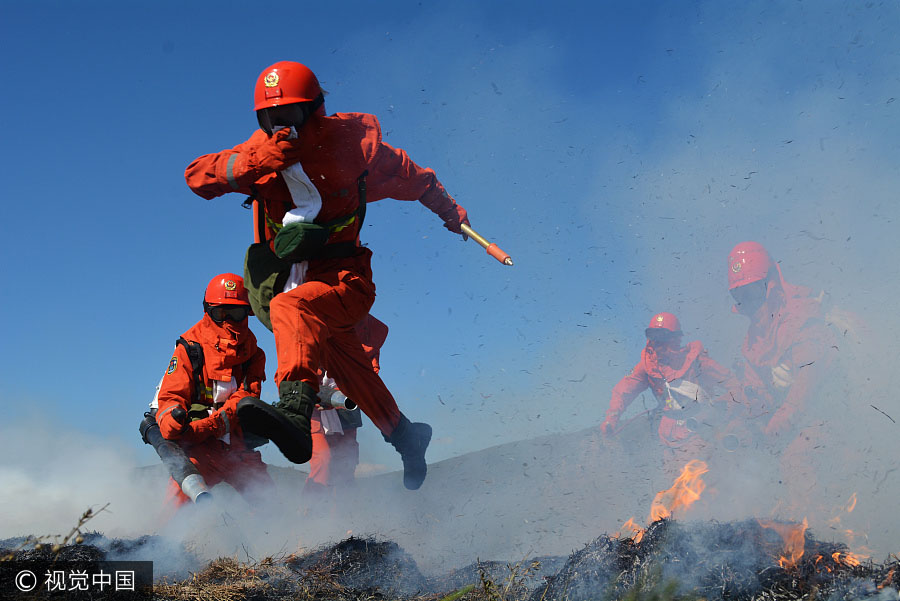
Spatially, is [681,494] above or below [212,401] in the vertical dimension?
below

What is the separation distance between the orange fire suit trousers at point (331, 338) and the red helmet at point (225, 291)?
8.67 ft

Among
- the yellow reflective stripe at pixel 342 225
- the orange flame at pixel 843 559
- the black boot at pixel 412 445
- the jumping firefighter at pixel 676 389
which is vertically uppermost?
the yellow reflective stripe at pixel 342 225

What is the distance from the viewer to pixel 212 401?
705 centimetres

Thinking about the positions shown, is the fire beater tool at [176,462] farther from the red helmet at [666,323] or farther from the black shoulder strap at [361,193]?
the red helmet at [666,323]

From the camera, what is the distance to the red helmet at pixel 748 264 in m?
8.49

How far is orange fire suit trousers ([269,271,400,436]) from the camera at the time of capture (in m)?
3.99

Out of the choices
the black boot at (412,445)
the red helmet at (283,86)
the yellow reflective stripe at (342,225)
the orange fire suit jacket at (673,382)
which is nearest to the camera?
the red helmet at (283,86)

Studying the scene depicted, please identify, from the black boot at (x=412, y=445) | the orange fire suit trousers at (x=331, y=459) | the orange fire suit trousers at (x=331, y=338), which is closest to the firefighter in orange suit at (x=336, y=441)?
the orange fire suit trousers at (x=331, y=459)

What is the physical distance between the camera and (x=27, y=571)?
3.24 meters

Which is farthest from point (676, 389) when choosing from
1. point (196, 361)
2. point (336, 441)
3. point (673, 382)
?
point (196, 361)

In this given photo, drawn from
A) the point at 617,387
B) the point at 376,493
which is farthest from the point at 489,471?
the point at 376,493

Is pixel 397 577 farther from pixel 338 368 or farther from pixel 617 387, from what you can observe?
pixel 617 387

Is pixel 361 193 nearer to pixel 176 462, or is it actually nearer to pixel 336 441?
pixel 176 462

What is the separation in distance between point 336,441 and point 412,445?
2026mm
